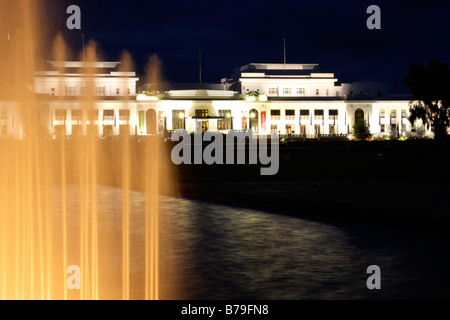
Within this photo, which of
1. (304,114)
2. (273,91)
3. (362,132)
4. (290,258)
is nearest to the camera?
(290,258)

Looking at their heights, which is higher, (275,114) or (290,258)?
(275,114)

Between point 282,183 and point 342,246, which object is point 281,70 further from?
point 342,246

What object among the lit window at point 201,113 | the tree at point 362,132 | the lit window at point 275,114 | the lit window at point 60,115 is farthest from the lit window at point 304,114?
the lit window at point 60,115

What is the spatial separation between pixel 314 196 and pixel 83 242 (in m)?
9.26

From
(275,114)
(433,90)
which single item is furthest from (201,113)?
(433,90)

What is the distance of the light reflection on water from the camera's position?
9.57 meters

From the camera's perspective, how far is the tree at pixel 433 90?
6711 centimetres

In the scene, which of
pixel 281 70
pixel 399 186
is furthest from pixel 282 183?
pixel 281 70

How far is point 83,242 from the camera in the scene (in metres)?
13.2

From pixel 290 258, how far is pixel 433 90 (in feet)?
196

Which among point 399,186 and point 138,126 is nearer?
point 399,186

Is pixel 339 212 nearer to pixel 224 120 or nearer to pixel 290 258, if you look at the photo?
pixel 290 258

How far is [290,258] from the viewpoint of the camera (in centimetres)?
1173

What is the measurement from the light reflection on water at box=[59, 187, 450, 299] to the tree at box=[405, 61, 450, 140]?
54940mm
